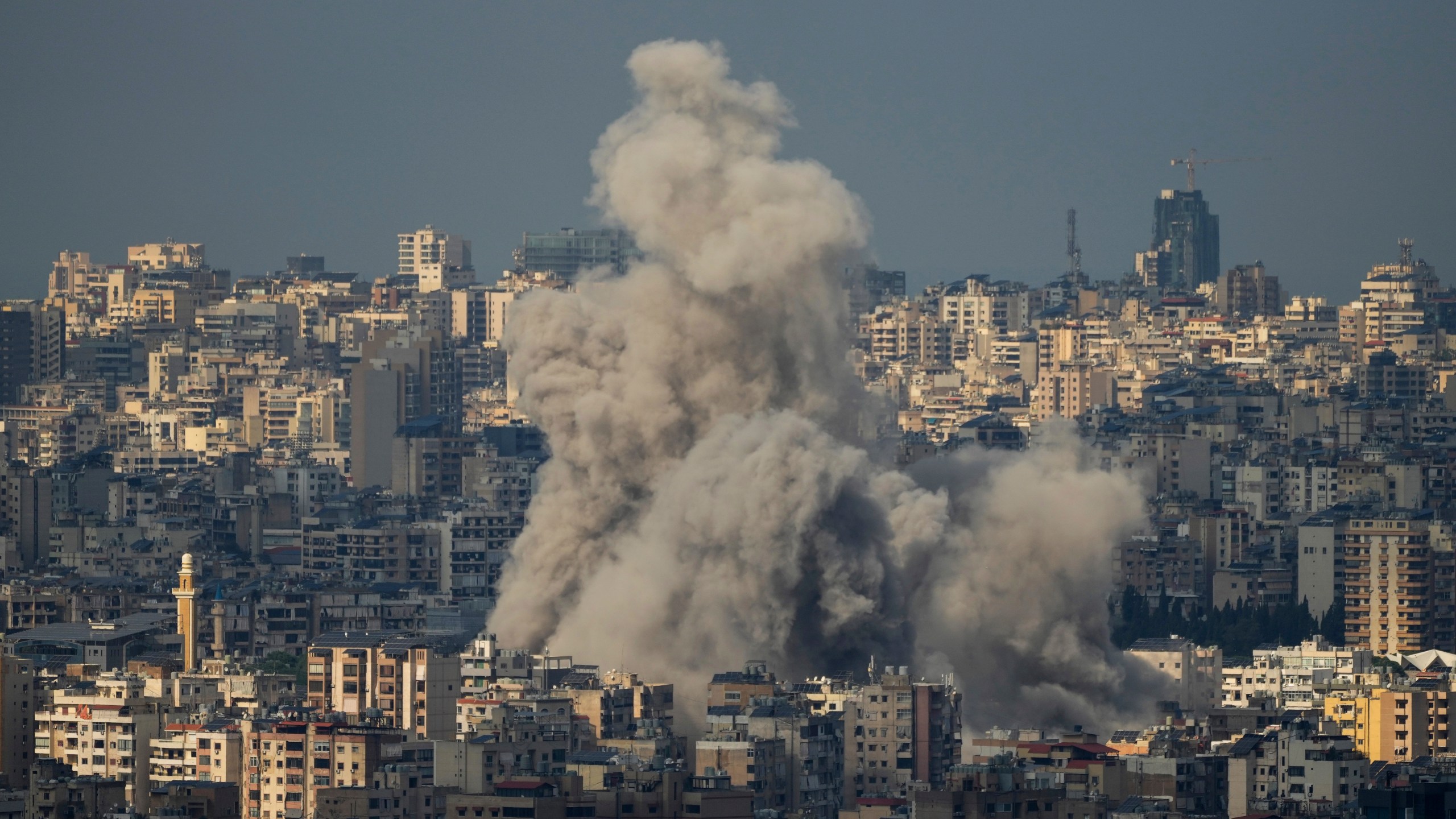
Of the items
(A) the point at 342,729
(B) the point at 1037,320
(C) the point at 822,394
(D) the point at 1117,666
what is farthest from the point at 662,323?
(B) the point at 1037,320

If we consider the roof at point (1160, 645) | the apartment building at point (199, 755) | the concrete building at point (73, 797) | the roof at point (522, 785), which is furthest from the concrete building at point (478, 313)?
the roof at point (522, 785)

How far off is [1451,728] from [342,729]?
14.6 meters

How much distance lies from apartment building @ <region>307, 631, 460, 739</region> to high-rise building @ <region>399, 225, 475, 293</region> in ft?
350

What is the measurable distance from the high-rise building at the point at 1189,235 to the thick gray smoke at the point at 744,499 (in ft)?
375

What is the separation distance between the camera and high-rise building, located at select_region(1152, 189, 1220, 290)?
178m

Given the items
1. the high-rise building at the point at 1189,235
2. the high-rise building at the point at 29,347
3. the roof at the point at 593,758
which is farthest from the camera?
the high-rise building at the point at 1189,235

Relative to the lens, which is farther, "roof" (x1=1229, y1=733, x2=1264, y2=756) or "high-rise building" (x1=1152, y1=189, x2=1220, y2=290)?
"high-rise building" (x1=1152, y1=189, x2=1220, y2=290)

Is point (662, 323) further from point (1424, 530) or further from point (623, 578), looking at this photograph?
point (1424, 530)

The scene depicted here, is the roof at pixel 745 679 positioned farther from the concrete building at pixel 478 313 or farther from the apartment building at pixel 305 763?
the concrete building at pixel 478 313

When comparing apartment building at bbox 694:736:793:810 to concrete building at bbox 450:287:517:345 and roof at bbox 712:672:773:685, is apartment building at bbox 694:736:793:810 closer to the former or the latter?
A: roof at bbox 712:672:773:685

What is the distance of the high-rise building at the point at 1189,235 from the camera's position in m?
178

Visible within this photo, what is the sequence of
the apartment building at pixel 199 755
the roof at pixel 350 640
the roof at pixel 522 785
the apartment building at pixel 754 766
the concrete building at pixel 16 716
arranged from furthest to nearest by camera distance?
the roof at pixel 350 640 < the concrete building at pixel 16 716 < the apartment building at pixel 199 755 < the apartment building at pixel 754 766 < the roof at pixel 522 785

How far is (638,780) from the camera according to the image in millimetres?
47094

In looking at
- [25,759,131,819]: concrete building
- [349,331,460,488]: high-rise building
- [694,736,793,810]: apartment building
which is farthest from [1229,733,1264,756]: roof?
[349,331,460,488]: high-rise building
